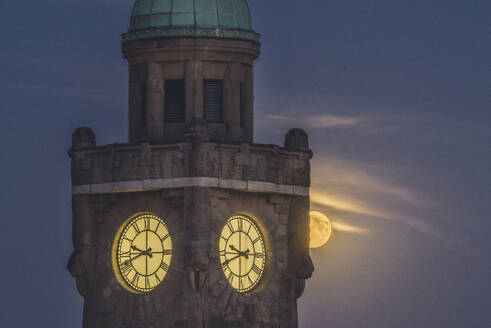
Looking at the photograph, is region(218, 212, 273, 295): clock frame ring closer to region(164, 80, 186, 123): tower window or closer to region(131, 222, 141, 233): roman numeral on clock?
region(131, 222, 141, 233): roman numeral on clock

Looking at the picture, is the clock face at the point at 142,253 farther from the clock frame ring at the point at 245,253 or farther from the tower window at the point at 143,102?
the tower window at the point at 143,102

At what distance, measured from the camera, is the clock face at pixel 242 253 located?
99.8 meters

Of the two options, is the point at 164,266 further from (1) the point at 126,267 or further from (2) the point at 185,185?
(2) the point at 185,185

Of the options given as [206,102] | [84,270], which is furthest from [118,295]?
[206,102]

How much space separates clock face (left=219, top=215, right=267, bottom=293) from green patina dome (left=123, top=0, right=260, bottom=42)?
723 centimetres

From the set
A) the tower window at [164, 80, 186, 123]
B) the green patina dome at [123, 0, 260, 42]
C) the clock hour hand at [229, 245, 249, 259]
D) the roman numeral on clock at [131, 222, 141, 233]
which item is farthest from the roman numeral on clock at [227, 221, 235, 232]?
the green patina dome at [123, 0, 260, 42]

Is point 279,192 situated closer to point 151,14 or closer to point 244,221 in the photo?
point 244,221

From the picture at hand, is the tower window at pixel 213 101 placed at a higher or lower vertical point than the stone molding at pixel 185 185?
higher

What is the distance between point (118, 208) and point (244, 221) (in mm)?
4932

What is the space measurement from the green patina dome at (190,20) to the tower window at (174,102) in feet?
6.66

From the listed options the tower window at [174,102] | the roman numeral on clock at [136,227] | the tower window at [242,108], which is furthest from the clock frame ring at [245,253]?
the tower window at [174,102]

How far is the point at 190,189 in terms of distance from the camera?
3868 inches

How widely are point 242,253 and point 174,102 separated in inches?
253

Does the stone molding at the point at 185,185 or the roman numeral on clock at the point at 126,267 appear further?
the roman numeral on clock at the point at 126,267
